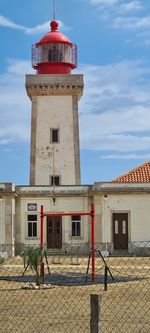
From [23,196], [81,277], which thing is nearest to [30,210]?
[23,196]

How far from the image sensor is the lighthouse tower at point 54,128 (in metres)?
33.1

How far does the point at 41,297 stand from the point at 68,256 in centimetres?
1566

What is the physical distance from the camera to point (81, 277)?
57.7ft

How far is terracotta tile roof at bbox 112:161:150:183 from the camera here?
103 ft

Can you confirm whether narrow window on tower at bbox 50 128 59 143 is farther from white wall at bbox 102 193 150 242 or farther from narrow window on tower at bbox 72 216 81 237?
white wall at bbox 102 193 150 242

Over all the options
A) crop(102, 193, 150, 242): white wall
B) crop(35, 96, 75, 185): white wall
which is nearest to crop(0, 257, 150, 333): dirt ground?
crop(102, 193, 150, 242): white wall

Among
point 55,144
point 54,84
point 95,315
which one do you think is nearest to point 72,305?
point 95,315

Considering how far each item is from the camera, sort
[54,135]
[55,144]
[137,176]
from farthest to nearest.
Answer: [54,135] → [55,144] → [137,176]

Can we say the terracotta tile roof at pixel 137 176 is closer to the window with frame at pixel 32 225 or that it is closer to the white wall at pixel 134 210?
the white wall at pixel 134 210

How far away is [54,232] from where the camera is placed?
3036cm

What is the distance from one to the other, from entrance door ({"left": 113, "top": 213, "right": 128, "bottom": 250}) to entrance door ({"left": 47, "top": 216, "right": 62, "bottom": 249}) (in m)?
2.66

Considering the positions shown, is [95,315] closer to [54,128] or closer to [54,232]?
[54,232]

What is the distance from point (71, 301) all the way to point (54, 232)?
18015 millimetres

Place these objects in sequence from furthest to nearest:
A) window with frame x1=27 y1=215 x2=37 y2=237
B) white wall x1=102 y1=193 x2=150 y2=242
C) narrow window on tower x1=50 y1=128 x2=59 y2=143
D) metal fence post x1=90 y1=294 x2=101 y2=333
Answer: narrow window on tower x1=50 y1=128 x2=59 y2=143 < window with frame x1=27 y1=215 x2=37 y2=237 < white wall x1=102 y1=193 x2=150 y2=242 < metal fence post x1=90 y1=294 x2=101 y2=333
